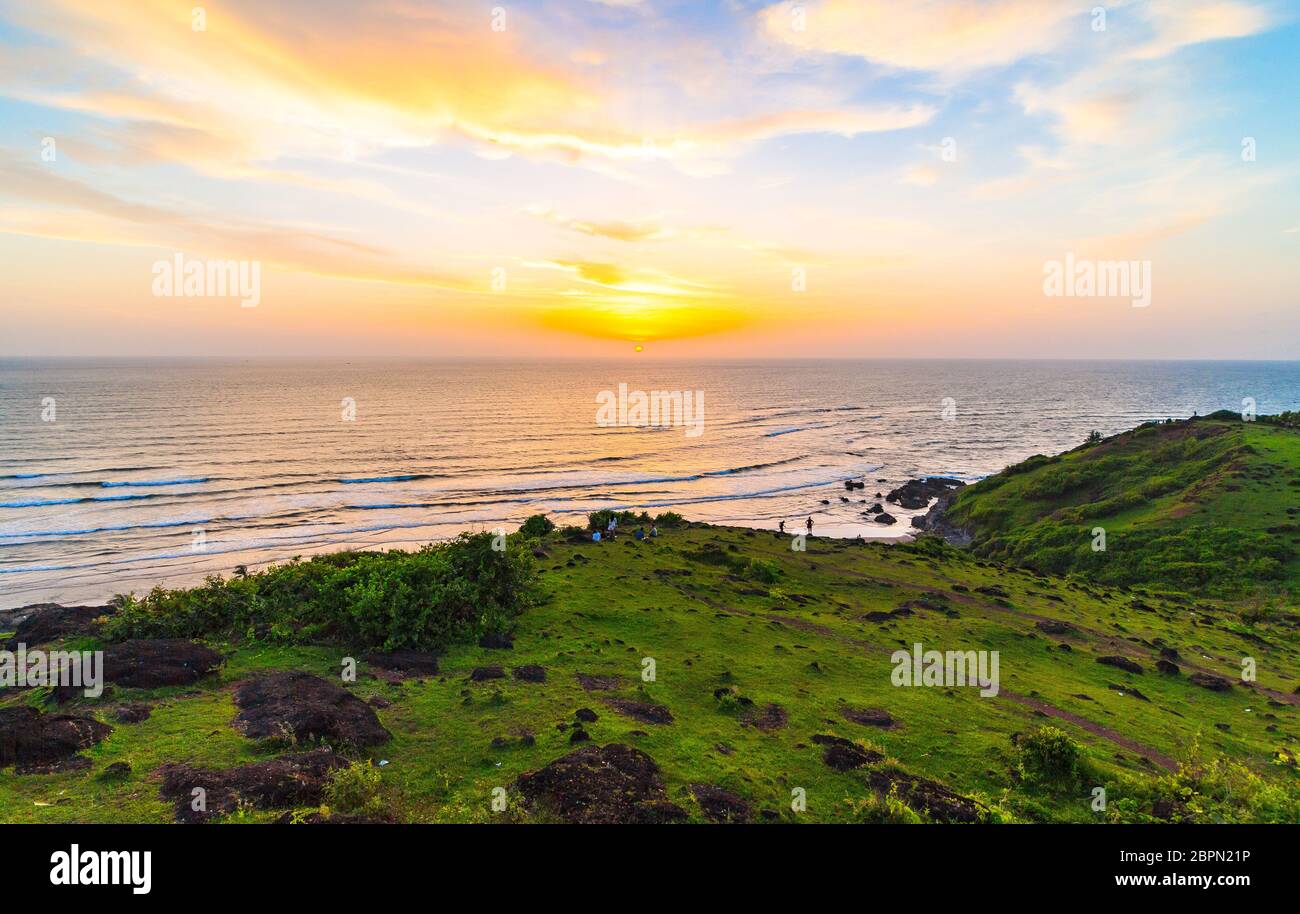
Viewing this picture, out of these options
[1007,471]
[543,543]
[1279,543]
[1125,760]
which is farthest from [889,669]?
[1007,471]

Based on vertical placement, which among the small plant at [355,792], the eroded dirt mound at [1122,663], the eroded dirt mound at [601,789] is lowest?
the eroded dirt mound at [1122,663]

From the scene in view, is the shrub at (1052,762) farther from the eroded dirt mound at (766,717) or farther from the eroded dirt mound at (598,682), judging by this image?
the eroded dirt mound at (598,682)

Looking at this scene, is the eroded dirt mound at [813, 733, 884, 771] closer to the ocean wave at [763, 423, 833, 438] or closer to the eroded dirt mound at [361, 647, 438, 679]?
the eroded dirt mound at [361, 647, 438, 679]

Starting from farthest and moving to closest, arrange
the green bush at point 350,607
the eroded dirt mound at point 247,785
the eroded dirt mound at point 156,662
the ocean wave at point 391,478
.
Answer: the ocean wave at point 391,478 < the green bush at point 350,607 < the eroded dirt mound at point 156,662 < the eroded dirt mound at point 247,785

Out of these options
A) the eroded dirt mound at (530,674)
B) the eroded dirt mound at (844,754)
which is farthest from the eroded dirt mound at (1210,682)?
the eroded dirt mound at (530,674)

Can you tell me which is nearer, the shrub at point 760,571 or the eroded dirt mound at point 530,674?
the eroded dirt mound at point 530,674

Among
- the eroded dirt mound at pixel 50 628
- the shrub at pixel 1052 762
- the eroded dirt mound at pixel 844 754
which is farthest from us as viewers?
the eroded dirt mound at pixel 50 628
